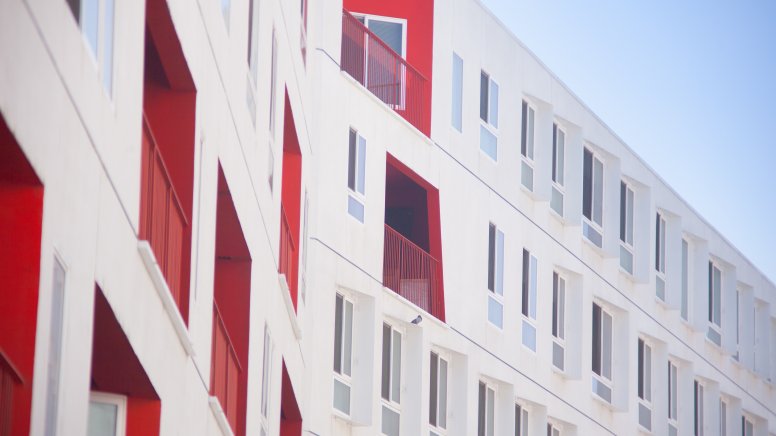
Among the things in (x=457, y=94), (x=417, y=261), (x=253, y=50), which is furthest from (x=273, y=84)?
(x=457, y=94)

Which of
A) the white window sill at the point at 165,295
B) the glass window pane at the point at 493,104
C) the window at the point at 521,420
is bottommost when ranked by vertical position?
the white window sill at the point at 165,295

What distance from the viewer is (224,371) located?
18047 mm

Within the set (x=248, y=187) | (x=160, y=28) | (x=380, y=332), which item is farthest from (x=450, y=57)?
(x=160, y=28)

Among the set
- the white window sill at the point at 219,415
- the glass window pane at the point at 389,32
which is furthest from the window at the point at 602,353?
the white window sill at the point at 219,415

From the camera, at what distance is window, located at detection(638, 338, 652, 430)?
142ft

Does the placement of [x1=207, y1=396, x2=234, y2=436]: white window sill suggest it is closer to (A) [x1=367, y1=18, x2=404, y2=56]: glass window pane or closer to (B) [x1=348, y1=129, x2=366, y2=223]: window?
(B) [x1=348, y1=129, x2=366, y2=223]: window

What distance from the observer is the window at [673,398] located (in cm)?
4578

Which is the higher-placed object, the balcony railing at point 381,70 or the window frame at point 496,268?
the balcony railing at point 381,70

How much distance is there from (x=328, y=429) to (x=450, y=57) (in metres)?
9.58

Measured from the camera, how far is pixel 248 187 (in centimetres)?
1856

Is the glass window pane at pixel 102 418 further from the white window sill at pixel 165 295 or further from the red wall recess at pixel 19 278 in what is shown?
the red wall recess at pixel 19 278

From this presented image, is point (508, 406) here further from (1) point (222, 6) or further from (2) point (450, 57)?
(1) point (222, 6)

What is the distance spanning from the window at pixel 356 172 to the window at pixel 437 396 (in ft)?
14.4

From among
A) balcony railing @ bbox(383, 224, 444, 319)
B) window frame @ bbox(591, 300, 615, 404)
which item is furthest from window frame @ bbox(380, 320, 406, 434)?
window frame @ bbox(591, 300, 615, 404)
